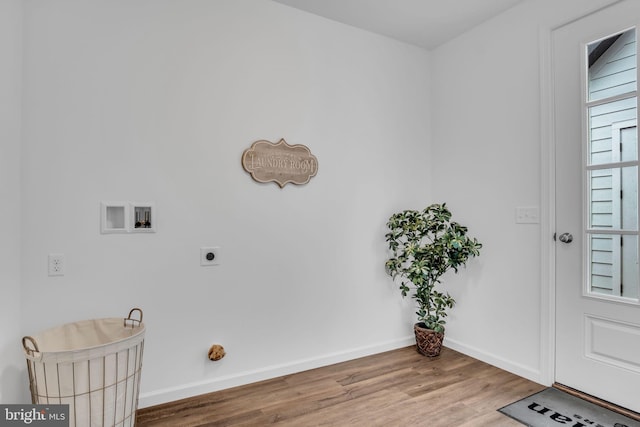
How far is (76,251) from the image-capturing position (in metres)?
1.90

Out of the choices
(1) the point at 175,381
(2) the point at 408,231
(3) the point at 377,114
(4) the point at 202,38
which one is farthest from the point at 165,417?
(3) the point at 377,114

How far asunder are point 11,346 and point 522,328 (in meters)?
2.96

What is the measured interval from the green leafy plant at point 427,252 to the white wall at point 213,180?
15 cm

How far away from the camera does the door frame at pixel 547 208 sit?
7.57 feet

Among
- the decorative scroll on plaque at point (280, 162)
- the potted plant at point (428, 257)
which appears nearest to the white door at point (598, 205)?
the potted plant at point (428, 257)

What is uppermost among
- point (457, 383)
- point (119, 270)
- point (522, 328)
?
point (119, 270)

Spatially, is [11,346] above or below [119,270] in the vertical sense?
below

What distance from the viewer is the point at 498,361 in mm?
2598

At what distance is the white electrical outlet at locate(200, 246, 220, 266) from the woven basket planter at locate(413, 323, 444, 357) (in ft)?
5.43

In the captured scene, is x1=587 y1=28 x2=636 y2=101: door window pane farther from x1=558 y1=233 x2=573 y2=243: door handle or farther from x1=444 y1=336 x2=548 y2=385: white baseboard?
x1=444 y1=336 x2=548 y2=385: white baseboard

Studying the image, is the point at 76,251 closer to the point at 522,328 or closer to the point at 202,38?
the point at 202,38

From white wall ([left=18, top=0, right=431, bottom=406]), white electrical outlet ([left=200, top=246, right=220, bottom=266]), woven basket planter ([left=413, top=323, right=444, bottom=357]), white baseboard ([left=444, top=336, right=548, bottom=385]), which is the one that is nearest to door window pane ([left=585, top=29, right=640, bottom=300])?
white baseboard ([left=444, top=336, right=548, bottom=385])
